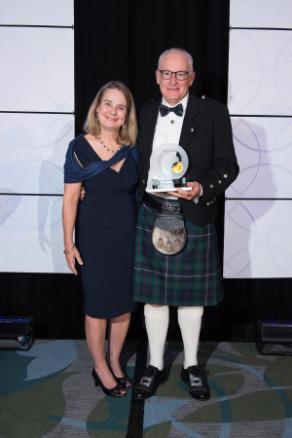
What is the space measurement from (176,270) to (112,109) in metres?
0.88

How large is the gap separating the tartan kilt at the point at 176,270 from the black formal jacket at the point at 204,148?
0.15 m

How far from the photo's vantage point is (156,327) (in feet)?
7.98

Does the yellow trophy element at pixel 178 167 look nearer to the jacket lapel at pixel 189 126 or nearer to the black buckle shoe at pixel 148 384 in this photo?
the jacket lapel at pixel 189 126

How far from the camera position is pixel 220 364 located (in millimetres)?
2740

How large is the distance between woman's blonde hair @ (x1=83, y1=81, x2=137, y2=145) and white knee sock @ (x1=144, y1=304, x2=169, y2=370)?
912 mm

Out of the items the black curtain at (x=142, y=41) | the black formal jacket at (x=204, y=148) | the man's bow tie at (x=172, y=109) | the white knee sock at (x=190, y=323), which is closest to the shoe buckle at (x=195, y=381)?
the white knee sock at (x=190, y=323)

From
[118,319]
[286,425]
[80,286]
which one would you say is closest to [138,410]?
[118,319]

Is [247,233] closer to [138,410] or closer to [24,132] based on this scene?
[138,410]

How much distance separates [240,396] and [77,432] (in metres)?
0.87

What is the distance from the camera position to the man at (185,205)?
2.17 metres

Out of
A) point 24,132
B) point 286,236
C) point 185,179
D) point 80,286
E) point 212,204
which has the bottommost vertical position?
point 80,286

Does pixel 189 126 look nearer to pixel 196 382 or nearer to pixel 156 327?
pixel 156 327

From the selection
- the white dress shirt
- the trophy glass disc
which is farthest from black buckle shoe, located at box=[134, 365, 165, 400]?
the trophy glass disc

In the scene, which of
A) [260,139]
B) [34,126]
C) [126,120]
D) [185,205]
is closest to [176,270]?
[185,205]
